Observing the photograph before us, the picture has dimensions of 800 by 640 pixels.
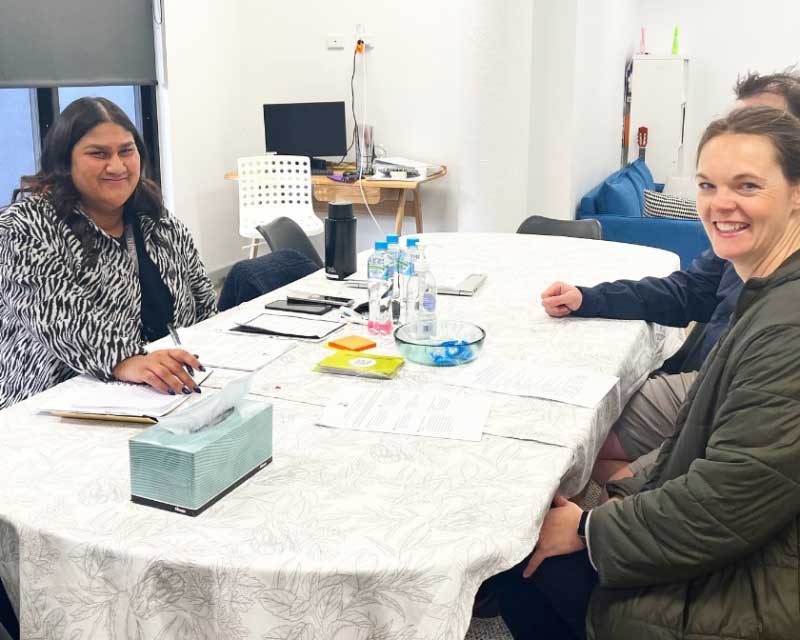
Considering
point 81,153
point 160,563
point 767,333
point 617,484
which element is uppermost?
point 81,153

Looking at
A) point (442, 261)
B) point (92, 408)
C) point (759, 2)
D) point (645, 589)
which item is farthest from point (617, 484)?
point (759, 2)

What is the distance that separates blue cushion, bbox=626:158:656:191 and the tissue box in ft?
17.8

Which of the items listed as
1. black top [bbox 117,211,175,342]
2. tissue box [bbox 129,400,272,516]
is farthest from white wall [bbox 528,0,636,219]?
tissue box [bbox 129,400,272,516]

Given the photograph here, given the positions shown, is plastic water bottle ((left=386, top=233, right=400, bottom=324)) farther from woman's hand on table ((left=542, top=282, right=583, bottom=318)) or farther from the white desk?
the white desk

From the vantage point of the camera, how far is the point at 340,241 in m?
2.75

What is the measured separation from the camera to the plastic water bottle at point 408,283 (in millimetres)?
2285

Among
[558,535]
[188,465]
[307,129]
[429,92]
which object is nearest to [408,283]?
[558,535]

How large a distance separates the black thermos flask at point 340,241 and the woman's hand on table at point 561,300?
2.34 ft

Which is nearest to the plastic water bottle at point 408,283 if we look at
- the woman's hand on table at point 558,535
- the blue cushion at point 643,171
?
the woman's hand on table at point 558,535

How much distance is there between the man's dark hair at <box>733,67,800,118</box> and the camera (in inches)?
83.7

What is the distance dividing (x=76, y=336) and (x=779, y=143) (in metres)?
1.44

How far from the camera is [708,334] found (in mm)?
2254

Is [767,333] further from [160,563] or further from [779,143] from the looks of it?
[160,563]

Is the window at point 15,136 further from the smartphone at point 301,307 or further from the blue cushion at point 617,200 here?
the blue cushion at point 617,200
